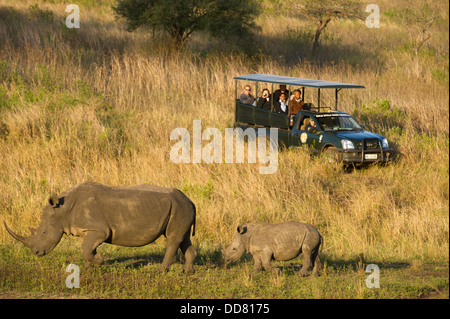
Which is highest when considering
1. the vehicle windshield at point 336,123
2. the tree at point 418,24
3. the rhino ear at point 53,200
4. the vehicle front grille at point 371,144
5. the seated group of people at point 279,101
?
the tree at point 418,24

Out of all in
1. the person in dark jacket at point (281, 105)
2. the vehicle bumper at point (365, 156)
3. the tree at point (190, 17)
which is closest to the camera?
the vehicle bumper at point (365, 156)

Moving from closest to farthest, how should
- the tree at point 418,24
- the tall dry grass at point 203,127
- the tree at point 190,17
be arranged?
the tall dry grass at point 203,127 < the tree at point 190,17 < the tree at point 418,24

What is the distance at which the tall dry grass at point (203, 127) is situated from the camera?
37.2 feet

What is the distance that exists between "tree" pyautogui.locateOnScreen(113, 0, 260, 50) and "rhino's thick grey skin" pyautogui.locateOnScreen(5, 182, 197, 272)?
21.7 meters

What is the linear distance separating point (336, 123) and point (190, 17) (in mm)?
14516

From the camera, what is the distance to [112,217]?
7141mm

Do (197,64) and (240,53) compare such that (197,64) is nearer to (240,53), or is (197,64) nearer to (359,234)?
(240,53)

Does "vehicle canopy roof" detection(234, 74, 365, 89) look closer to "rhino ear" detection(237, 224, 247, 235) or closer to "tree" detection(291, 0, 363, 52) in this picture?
"rhino ear" detection(237, 224, 247, 235)

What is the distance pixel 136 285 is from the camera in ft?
23.8

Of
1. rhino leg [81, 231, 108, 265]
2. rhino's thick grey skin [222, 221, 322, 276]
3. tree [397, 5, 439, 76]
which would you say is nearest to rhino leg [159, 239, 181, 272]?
rhino's thick grey skin [222, 221, 322, 276]

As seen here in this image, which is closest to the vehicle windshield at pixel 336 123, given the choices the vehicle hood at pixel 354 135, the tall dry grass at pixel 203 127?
the vehicle hood at pixel 354 135

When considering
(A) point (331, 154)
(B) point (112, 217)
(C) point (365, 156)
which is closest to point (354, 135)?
(C) point (365, 156)

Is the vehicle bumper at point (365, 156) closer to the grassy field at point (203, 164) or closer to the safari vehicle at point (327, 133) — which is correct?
the safari vehicle at point (327, 133)

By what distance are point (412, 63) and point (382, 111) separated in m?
11.1
